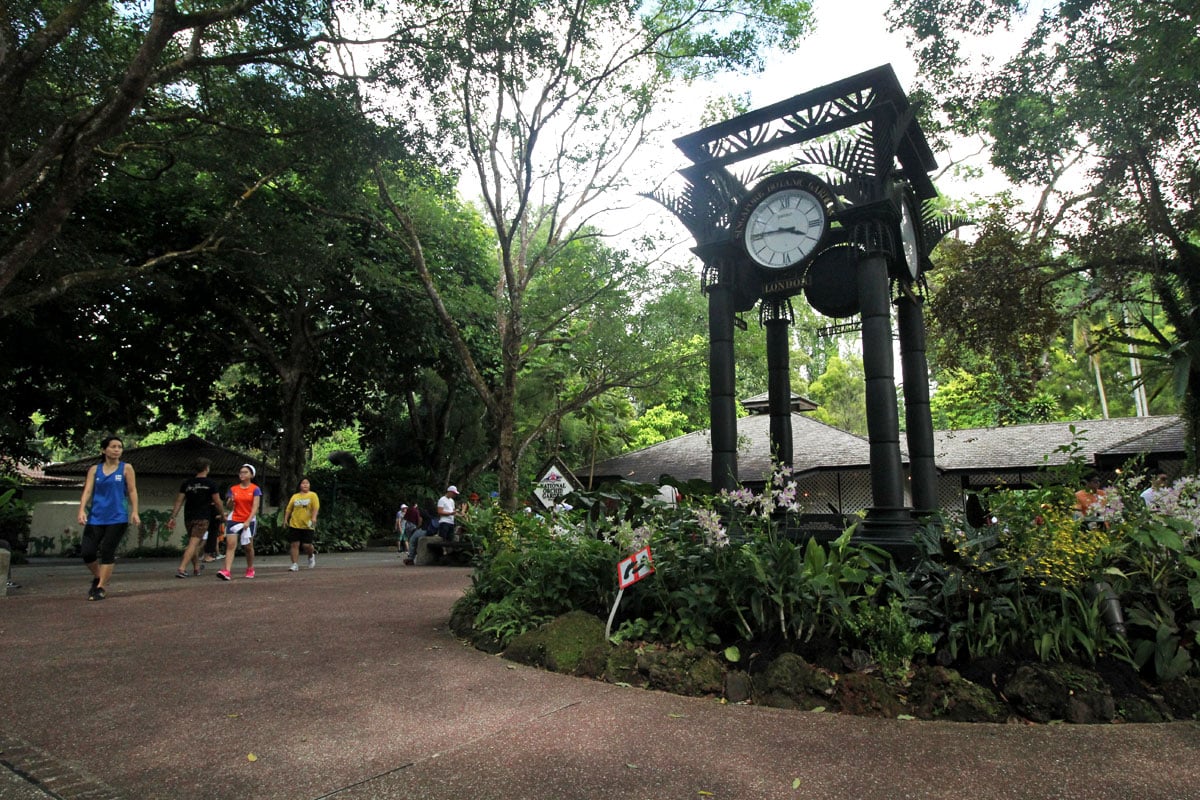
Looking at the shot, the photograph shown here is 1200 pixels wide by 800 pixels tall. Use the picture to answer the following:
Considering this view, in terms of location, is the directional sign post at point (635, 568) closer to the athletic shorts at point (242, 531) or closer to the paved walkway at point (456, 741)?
the paved walkway at point (456, 741)

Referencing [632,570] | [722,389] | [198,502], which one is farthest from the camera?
[198,502]

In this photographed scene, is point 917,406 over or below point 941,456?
below

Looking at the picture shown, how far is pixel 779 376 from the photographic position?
787 cm

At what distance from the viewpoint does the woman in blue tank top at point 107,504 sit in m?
7.16

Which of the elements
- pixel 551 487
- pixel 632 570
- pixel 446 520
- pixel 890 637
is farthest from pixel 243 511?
pixel 890 637

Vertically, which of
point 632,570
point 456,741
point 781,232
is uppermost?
point 781,232

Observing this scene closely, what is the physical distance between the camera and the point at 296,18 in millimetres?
10281

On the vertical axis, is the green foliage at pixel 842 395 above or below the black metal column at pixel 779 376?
above

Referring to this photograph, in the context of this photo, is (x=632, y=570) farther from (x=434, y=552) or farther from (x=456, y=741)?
(x=434, y=552)

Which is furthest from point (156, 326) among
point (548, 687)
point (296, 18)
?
point (548, 687)

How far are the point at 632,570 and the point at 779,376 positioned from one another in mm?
3907

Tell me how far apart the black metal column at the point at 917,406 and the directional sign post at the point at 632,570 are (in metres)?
3.22

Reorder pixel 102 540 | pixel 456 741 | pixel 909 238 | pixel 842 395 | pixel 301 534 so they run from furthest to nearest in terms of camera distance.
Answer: pixel 842 395
pixel 301 534
pixel 909 238
pixel 102 540
pixel 456 741

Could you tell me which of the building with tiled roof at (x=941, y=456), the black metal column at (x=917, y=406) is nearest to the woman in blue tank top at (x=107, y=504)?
the black metal column at (x=917, y=406)
